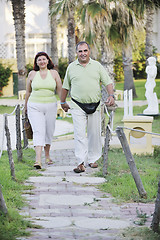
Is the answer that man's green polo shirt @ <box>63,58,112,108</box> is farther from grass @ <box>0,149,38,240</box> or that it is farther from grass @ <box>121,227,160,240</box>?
grass @ <box>121,227,160,240</box>

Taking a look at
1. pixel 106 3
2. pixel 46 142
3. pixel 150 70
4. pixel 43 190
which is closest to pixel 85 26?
pixel 106 3

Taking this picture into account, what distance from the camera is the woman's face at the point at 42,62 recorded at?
7387 millimetres

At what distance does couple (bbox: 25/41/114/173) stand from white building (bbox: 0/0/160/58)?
1339 inches

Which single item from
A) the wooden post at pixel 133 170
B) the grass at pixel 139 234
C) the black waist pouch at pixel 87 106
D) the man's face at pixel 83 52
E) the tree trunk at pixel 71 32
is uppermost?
the tree trunk at pixel 71 32

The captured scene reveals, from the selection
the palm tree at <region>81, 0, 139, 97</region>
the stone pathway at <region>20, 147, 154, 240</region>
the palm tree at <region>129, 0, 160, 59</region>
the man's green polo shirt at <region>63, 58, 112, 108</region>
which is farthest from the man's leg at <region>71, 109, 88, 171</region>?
the palm tree at <region>129, 0, 160, 59</region>

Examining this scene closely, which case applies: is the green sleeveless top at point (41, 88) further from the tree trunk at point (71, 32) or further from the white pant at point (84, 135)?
the tree trunk at point (71, 32)

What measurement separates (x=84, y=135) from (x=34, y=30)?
125 ft

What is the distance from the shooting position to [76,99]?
7.03m

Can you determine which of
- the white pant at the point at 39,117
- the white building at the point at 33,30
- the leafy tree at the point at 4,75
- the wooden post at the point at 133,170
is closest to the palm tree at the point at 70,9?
the leafy tree at the point at 4,75

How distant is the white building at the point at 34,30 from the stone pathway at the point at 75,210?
35568mm

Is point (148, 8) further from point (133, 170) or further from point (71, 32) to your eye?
point (133, 170)

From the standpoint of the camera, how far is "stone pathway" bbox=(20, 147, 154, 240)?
4133mm

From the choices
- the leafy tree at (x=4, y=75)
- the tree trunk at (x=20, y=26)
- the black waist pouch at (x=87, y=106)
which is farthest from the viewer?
the leafy tree at (x=4, y=75)

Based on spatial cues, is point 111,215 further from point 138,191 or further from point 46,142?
point 46,142
